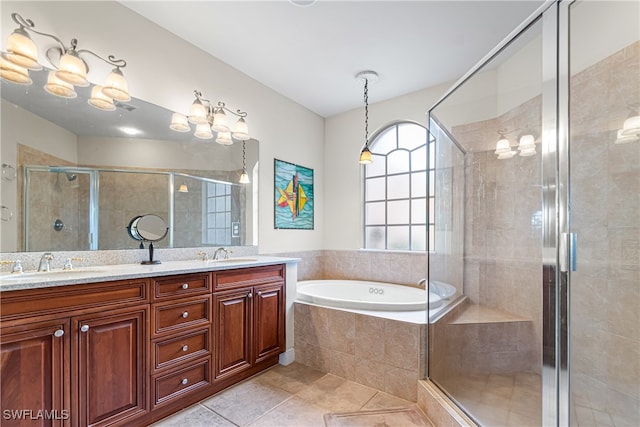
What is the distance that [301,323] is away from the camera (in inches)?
100

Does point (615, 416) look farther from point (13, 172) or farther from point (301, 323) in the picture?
point (13, 172)

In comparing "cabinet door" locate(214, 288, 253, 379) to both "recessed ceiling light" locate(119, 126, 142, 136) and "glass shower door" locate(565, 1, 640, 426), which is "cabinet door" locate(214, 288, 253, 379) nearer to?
"recessed ceiling light" locate(119, 126, 142, 136)

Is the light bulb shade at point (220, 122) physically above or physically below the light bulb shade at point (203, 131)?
above

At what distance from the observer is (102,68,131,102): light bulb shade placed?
1.83m

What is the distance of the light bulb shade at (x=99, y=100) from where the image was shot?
187 centimetres

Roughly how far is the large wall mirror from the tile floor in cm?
113

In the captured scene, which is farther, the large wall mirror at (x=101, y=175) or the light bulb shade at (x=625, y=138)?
the large wall mirror at (x=101, y=175)

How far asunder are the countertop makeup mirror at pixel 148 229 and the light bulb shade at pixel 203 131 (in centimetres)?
74

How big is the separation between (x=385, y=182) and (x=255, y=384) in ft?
8.15

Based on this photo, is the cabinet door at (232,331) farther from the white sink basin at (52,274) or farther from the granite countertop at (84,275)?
the white sink basin at (52,274)

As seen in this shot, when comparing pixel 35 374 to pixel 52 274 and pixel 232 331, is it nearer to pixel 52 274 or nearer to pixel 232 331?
pixel 52 274

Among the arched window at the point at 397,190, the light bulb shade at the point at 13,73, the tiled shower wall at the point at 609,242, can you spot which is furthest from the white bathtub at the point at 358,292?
the light bulb shade at the point at 13,73

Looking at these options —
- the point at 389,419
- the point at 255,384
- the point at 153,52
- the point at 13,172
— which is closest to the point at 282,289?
the point at 255,384

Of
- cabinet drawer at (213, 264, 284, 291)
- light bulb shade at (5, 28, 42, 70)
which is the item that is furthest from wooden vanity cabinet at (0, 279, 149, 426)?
light bulb shade at (5, 28, 42, 70)
